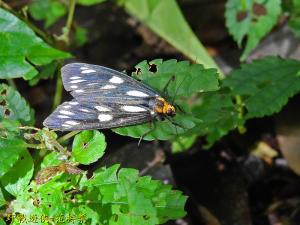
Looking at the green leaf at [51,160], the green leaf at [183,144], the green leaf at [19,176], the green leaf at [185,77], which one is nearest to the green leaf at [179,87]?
the green leaf at [185,77]

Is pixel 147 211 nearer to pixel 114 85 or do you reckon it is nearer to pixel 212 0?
pixel 114 85

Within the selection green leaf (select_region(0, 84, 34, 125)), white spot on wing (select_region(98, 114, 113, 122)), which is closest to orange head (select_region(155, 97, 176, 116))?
white spot on wing (select_region(98, 114, 113, 122))

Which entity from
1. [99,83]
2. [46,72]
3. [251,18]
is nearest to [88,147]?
[99,83]

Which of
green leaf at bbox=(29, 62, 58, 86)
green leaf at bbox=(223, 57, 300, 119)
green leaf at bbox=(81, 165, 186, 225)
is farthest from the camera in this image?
Result: green leaf at bbox=(29, 62, 58, 86)

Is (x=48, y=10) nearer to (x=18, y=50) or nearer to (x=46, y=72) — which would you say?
(x=46, y=72)

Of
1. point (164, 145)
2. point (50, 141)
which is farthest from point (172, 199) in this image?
point (164, 145)

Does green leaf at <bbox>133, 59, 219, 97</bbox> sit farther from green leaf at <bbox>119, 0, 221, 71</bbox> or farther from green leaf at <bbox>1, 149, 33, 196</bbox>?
green leaf at <bbox>119, 0, 221, 71</bbox>
